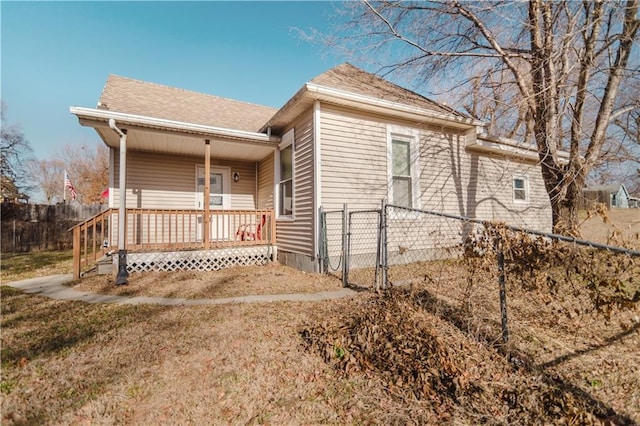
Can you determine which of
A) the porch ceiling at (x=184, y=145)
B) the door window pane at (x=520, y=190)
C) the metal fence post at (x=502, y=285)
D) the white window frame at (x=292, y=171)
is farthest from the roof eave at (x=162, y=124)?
the door window pane at (x=520, y=190)

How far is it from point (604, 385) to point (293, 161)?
6.30 metres

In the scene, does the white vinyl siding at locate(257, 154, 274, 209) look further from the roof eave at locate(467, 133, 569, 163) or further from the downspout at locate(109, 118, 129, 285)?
the roof eave at locate(467, 133, 569, 163)

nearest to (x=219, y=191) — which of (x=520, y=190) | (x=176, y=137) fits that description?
Result: (x=176, y=137)

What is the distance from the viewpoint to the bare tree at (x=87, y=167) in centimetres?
2536

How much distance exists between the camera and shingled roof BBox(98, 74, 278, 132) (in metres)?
7.51

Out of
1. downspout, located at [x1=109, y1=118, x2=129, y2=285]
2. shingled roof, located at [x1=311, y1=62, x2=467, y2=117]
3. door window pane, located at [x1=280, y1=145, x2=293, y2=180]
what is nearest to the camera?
downspout, located at [x1=109, y1=118, x2=129, y2=285]

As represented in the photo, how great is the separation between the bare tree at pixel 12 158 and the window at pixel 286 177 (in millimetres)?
20482

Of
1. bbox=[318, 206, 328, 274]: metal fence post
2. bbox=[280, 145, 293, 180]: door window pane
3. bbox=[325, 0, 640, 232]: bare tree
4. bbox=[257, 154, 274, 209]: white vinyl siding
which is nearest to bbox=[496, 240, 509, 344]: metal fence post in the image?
bbox=[318, 206, 328, 274]: metal fence post

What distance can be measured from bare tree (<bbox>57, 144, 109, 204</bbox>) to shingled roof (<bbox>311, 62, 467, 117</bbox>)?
2522 cm

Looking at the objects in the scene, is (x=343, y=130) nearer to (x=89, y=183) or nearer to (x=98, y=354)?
(x=98, y=354)

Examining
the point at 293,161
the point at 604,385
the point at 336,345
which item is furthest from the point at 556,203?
the point at 336,345

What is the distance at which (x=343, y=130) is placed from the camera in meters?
6.56

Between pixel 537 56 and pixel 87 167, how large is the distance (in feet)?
122

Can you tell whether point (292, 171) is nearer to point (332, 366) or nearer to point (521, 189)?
point (332, 366)
